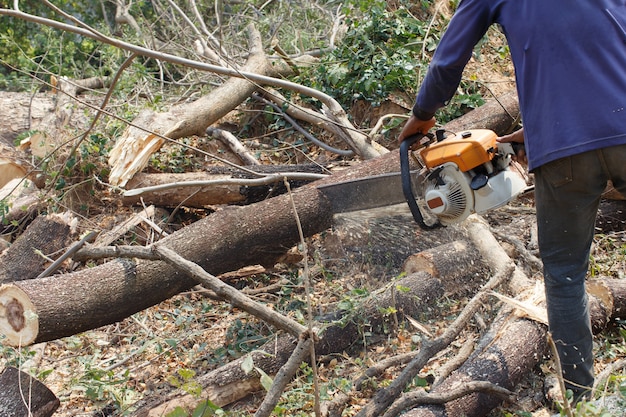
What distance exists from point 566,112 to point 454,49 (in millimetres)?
551

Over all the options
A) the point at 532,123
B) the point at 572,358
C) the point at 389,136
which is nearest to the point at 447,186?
the point at 532,123

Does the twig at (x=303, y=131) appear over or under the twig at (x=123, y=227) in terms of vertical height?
over

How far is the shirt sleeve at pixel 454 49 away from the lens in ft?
8.59

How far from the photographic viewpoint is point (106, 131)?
5719 mm

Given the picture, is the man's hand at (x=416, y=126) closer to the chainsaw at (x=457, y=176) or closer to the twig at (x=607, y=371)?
the chainsaw at (x=457, y=176)

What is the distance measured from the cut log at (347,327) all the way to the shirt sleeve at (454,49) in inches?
41.9

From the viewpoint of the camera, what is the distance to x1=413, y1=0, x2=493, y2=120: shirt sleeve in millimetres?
2617

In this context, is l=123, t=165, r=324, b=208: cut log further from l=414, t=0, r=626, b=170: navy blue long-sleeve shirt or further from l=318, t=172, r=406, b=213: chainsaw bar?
l=414, t=0, r=626, b=170: navy blue long-sleeve shirt

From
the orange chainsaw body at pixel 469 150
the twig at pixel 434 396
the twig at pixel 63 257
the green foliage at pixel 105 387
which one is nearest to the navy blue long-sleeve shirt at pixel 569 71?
the orange chainsaw body at pixel 469 150

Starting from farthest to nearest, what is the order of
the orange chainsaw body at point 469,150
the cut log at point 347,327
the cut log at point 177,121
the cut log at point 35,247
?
the cut log at point 177,121
the cut log at point 35,247
the cut log at point 347,327
the orange chainsaw body at point 469,150

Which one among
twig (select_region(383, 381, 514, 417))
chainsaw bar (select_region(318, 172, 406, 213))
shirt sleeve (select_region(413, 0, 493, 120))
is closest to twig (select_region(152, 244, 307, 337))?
twig (select_region(383, 381, 514, 417))

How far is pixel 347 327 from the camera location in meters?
3.56

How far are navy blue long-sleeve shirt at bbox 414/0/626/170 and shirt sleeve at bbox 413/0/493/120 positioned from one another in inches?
4.0

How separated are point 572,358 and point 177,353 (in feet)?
7.16
